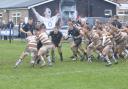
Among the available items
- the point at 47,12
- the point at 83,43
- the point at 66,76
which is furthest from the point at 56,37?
the point at 47,12

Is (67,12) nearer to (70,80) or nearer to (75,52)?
(75,52)

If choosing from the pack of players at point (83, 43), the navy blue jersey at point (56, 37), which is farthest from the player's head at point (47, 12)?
the navy blue jersey at point (56, 37)

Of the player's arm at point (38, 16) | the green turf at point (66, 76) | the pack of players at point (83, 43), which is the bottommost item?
the green turf at point (66, 76)

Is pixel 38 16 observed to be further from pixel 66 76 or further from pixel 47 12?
pixel 66 76

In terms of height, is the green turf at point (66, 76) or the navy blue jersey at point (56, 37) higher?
the navy blue jersey at point (56, 37)

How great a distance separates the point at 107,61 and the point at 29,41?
3575 millimetres

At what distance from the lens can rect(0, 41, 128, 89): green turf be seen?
52.0 ft

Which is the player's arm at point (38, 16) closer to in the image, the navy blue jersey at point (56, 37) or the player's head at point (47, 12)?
A: the player's head at point (47, 12)

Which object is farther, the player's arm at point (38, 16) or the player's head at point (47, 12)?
the player's head at point (47, 12)

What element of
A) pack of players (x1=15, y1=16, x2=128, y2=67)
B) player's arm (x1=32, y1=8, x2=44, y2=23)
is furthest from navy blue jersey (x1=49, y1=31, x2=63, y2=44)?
player's arm (x1=32, y1=8, x2=44, y2=23)

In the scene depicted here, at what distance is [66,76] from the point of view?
59.2 feet

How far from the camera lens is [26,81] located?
16.7 m

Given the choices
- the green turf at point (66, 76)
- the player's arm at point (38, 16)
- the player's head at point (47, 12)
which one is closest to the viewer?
the green turf at point (66, 76)

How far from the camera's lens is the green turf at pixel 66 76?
52.0 feet
